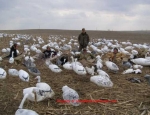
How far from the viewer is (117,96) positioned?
617 cm

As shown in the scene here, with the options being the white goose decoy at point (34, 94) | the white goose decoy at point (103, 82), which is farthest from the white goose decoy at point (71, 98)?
the white goose decoy at point (103, 82)

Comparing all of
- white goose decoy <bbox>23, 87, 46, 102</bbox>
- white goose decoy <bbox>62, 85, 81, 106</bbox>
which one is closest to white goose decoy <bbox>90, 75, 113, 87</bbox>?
white goose decoy <bbox>62, 85, 81, 106</bbox>

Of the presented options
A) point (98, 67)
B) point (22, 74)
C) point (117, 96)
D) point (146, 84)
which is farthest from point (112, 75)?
point (22, 74)

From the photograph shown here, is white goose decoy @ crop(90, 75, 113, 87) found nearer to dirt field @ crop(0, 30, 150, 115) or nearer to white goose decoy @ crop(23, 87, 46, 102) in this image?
dirt field @ crop(0, 30, 150, 115)

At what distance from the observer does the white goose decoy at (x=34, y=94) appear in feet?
17.6

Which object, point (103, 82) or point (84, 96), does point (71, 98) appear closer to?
point (84, 96)

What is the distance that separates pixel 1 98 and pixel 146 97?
3.37 meters

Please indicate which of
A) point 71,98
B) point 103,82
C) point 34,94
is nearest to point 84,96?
point 71,98

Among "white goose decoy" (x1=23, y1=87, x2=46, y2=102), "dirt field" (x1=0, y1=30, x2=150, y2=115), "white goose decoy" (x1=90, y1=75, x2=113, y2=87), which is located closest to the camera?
"dirt field" (x1=0, y1=30, x2=150, y2=115)

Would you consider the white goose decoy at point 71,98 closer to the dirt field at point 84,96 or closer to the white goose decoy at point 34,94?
the dirt field at point 84,96

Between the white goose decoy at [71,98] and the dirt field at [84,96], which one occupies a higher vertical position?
the white goose decoy at [71,98]

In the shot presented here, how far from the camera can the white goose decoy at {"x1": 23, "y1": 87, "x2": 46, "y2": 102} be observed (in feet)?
17.6

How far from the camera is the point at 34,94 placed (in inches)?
215

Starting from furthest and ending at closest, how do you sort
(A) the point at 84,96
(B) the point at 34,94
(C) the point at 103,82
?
(C) the point at 103,82 < (A) the point at 84,96 < (B) the point at 34,94
